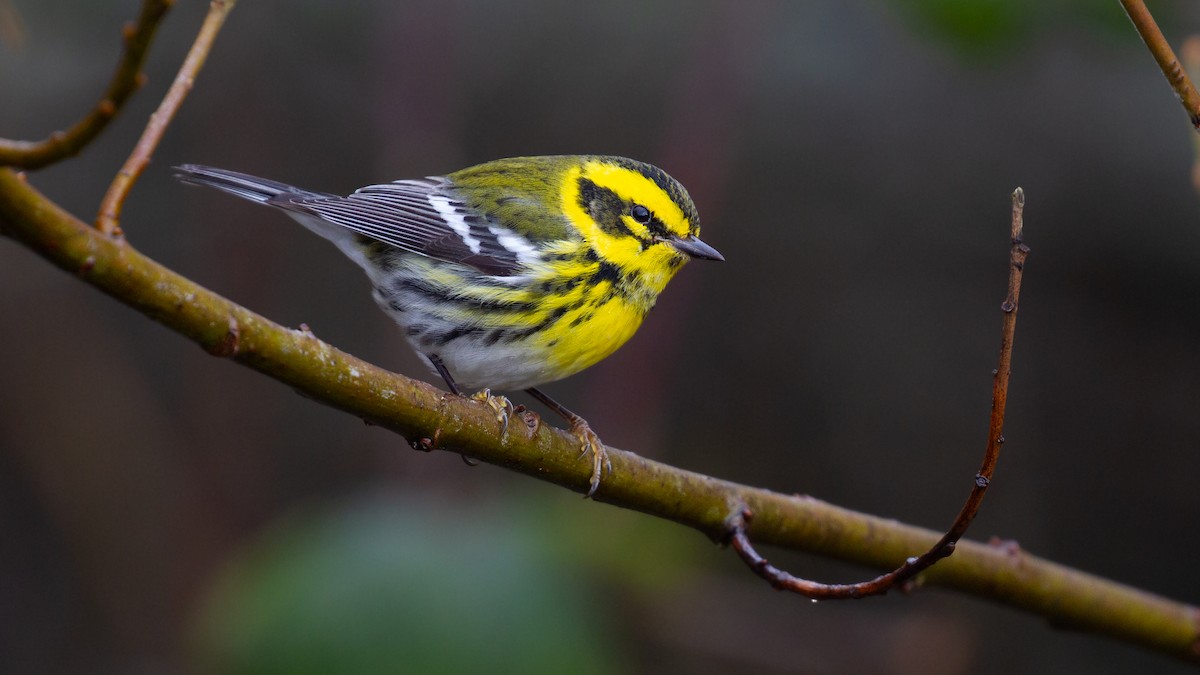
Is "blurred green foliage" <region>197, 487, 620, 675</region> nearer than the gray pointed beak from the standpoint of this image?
Yes

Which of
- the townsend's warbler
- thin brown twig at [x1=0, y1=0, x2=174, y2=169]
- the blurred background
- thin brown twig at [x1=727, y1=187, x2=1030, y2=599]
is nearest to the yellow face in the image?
the townsend's warbler

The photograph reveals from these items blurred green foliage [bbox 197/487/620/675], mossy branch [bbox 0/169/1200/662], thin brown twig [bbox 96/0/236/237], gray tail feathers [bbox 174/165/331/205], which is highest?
thin brown twig [bbox 96/0/236/237]

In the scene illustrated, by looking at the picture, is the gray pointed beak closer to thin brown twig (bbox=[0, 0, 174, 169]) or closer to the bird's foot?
the bird's foot

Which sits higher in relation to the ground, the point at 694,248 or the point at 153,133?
the point at 153,133

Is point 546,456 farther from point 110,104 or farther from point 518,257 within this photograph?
point 110,104

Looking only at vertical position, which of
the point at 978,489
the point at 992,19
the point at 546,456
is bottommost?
the point at 546,456

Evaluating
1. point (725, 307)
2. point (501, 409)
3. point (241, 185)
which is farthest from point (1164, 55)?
point (725, 307)

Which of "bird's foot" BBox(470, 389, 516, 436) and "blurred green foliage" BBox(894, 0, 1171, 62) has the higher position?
"blurred green foliage" BBox(894, 0, 1171, 62)
